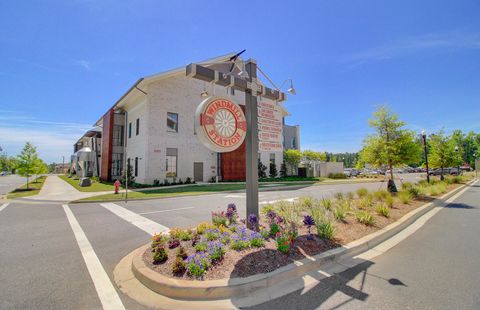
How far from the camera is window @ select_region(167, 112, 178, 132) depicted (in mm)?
21859

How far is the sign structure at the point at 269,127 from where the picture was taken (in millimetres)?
5512

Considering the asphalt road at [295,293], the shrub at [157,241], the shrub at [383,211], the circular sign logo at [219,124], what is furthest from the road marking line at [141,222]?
the shrub at [383,211]

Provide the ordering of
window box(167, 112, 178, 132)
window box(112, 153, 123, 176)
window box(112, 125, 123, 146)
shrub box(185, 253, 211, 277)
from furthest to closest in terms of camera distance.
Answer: window box(112, 125, 123, 146) < window box(112, 153, 123, 176) < window box(167, 112, 178, 132) < shrub box(185, 253, 211, 277)

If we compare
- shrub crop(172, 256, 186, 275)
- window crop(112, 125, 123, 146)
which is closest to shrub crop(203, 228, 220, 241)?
shrub crop(172, 256, 186, 275)

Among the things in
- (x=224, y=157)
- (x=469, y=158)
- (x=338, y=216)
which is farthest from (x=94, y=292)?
(x=469, y=158)

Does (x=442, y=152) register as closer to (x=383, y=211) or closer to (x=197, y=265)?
(x=383, y=211)

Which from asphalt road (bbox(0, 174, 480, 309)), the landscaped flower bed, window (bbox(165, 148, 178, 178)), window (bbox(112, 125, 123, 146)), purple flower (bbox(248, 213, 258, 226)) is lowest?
asphalt road (bbox(0, 174, 480, 309))

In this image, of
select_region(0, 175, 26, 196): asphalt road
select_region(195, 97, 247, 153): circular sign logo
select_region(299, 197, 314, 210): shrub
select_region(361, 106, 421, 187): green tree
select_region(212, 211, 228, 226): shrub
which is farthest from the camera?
select_region(0, 175, 26, 196): asphalt road

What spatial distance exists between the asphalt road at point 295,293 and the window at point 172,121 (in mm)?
15726

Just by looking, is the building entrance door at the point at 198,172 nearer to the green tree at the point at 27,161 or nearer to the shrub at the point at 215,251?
the green tree at the point at 27,161

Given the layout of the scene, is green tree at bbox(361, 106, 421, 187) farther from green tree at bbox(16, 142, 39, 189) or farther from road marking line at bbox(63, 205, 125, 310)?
green tree at bbox(16, 142, 39, 189)

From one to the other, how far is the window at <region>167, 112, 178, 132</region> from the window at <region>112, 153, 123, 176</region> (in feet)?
30.1

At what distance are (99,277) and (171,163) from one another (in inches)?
740

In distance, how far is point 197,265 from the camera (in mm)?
3328
